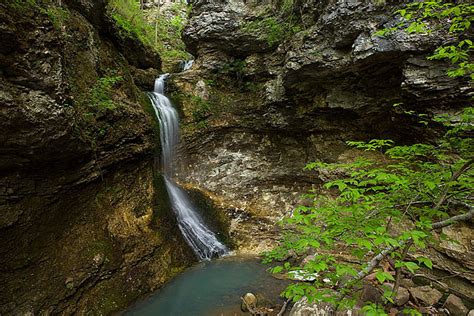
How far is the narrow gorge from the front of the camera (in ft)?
9.10

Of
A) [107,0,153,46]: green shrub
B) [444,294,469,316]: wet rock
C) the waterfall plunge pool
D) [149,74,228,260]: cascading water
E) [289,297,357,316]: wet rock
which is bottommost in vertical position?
[444,294,469,316]: wet rock

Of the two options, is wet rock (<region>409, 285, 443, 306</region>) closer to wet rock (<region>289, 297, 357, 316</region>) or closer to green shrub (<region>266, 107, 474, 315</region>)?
wet rock (<region>289, 297, 357, 316</region>)

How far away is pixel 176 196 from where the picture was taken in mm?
8648

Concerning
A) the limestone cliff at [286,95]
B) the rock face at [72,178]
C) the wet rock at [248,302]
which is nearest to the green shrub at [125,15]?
the rock face at [72,178]

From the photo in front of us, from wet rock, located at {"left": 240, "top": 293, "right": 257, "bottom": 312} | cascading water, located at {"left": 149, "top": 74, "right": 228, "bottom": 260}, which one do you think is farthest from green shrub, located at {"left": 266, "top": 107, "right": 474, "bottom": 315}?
cascading water, located at {"left": 149, "top": 74, "right": 228, "bottom": 260}

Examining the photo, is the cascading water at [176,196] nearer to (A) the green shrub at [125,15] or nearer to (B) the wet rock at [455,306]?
(A) the green shrub at [125,15]

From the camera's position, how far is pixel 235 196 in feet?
31.3

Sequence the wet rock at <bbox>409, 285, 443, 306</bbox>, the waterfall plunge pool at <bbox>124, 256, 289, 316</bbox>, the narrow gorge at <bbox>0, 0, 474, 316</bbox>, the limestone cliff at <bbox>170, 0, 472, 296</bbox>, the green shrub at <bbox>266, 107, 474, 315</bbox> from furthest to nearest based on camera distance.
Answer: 1. the limestone cliff at <bbox>170, 0, 472, 296</bbox>
2. the waterfall plunge pool at <bbox>124, 256, 289, 316</bbox>
3. the wet rock at <bbox>409, 285, 443, 306</bbox>
4. the narrow gorge at <bbox>0, 0, 474, 316</bbox>
5. the green shrub at <bbox>266, 107, 474, 315</bbox>

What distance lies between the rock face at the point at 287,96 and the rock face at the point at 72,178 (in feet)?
9.53

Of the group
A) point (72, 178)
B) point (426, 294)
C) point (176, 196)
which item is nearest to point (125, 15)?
point (176, 196)

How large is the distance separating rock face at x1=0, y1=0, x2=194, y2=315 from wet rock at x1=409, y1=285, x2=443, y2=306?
204 inches

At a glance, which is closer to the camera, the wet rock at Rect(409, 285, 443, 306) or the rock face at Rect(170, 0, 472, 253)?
the wet rock at Rect(409, 285, 443, 306)

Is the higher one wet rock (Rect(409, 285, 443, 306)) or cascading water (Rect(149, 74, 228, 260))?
cascading water (Rect(149, 74, 228, 260))

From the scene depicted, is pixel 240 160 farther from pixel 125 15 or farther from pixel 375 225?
pixel 375 225
